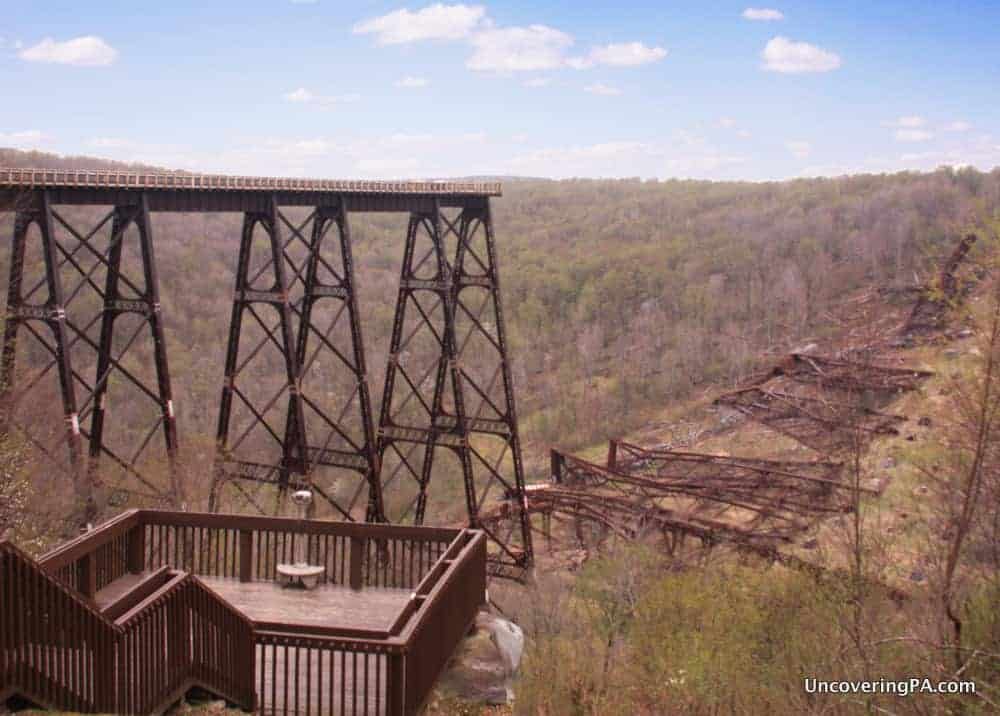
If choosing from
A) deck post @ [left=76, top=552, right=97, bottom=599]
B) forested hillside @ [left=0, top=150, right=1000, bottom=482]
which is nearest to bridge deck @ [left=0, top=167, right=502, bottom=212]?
deck post @ [left=76, top=552, right=97, bottom=599]

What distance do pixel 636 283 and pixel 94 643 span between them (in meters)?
57.5

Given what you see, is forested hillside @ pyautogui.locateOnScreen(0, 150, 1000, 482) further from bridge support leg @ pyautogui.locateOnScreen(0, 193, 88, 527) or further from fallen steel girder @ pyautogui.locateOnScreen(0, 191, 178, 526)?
bridge support leg @ pyautogui.locateOnScreen(0, 193, 88, 527)

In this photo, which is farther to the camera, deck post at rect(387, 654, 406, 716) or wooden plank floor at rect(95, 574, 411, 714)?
wooden plank floor at rect(95, 574, 411, 714)

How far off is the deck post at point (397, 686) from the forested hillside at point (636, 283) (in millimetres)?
25636

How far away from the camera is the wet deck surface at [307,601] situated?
7.77 metres

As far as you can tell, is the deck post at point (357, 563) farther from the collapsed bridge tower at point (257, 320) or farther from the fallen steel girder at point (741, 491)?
the fallen steel girder at point (741, 491)

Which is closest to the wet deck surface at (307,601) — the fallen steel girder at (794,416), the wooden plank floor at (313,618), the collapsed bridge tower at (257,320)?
the wooden plank floor at (313,618)

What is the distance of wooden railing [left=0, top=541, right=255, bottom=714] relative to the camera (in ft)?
17.0

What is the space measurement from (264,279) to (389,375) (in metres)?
32.6

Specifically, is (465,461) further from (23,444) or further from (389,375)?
(23,444)

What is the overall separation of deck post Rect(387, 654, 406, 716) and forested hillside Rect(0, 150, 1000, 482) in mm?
25636

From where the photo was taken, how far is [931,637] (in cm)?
1029

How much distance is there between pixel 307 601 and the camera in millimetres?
8172

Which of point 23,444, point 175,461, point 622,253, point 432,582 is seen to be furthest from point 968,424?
point 622,253
